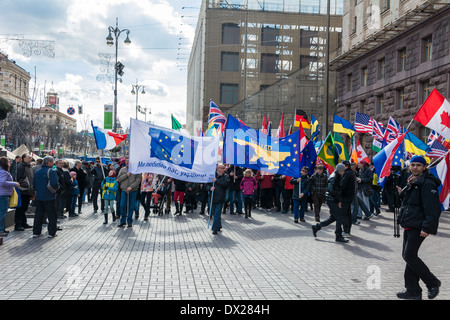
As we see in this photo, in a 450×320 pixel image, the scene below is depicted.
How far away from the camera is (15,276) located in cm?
698

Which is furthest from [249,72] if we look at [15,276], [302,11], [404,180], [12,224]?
[15,276]

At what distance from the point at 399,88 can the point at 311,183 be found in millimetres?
13348

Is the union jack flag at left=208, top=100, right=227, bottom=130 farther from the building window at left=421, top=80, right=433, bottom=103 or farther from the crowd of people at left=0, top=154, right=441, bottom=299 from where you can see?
the building window at left=421, top=80, right=433, bottom=103

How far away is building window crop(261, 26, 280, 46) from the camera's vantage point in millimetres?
51875

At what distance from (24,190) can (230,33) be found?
149 feet

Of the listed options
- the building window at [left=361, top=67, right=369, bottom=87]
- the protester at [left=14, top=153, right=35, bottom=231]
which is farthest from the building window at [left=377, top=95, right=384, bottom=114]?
the protester at [left=14, top=153, right=35, bottom=231]

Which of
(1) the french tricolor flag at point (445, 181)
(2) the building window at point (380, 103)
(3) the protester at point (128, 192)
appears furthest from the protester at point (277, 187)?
(2) the building window at point (380, 103)

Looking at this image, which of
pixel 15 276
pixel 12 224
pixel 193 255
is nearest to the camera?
pixel 15 276

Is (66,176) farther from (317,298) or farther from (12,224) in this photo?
(317,298)

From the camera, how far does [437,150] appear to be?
12.6 metres

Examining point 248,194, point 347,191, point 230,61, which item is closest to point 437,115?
point 347,191

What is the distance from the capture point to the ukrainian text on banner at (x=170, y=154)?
11.8m

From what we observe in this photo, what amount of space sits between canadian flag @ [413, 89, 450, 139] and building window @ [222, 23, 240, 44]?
4635cm

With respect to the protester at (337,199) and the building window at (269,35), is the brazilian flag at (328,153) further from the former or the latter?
the building window at (269,35)
